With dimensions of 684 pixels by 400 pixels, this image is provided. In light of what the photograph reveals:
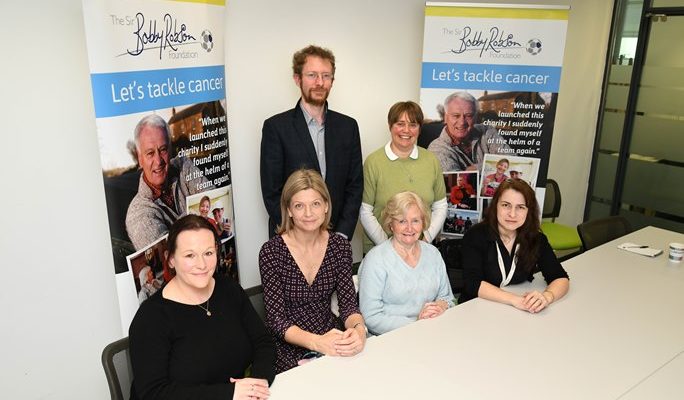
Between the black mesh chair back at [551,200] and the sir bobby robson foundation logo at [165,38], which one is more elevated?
the sir bobby robson foundation logo at [165,38]

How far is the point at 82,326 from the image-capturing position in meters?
2.88

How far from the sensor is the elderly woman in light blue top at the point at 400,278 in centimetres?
250

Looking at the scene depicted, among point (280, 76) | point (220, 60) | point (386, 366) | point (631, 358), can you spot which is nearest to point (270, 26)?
point (280, 76)

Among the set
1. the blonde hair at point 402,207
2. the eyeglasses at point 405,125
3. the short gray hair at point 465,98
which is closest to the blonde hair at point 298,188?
the blonde hair at point 402,207

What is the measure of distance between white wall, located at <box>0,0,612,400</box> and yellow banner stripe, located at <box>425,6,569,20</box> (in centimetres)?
42

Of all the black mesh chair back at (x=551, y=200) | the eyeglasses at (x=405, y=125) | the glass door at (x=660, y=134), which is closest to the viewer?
the eyeglasses at (x=405, y=125)

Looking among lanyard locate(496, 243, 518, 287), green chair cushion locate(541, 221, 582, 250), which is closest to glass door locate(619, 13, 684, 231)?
green chair cushion locate(541, 221, 582, 250)

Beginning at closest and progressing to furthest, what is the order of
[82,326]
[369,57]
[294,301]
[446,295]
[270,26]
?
[294,301] < [446,295] < [82,326] < [270,26] < [369,57]

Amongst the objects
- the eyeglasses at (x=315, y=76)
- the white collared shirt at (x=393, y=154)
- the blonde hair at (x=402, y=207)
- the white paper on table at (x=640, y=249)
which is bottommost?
the white paper on table at (x=640, y=249)

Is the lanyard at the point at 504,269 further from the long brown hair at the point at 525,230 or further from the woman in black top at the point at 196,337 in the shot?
the woman in black top at the point at 196,337

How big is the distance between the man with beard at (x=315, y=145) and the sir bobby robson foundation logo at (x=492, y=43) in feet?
4.16

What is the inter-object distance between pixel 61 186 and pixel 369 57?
2458mm

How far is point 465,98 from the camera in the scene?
4.09 m

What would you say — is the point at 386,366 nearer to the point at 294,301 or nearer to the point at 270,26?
the point at 294,301
